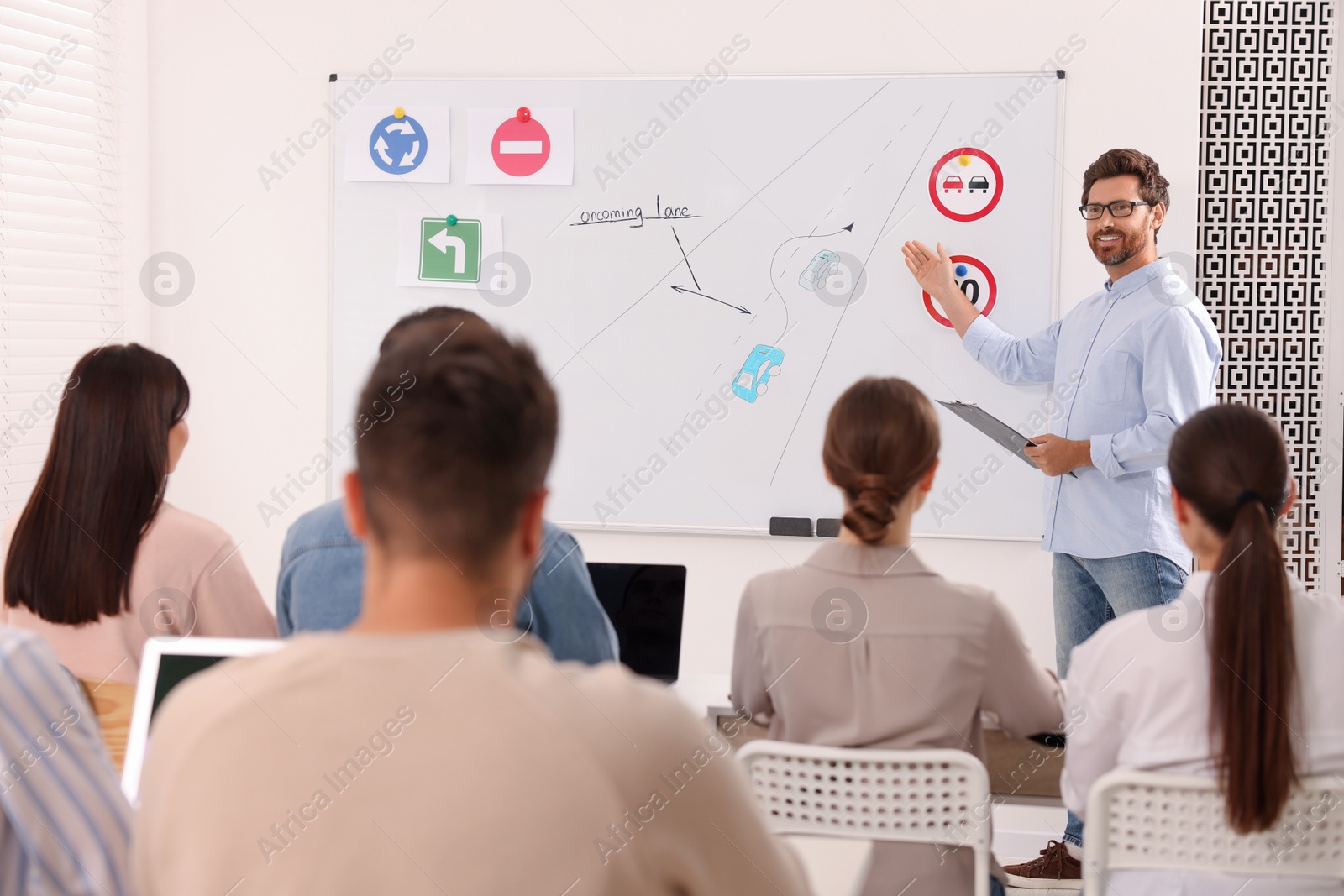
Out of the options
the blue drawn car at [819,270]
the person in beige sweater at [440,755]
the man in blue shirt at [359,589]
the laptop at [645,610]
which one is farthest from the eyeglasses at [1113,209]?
the person in beige sweater at [440,755]

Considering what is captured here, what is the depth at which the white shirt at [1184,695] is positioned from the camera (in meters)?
1.45

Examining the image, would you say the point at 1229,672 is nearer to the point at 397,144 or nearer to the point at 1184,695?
the point at 1184,695

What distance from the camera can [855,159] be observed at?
318 cm

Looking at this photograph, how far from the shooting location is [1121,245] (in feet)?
9.05

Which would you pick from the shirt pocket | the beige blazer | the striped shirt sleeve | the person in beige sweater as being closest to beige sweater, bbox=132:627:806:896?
the person in beige sweater

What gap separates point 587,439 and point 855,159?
3.73ft

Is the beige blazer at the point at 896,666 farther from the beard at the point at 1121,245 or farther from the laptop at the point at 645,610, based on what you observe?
the beard at the point at 1121,245

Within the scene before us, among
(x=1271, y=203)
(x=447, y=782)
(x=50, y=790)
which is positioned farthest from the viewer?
(x=1271, y=203)

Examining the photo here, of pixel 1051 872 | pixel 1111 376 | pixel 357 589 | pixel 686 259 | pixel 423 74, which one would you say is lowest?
pixel 1051 872

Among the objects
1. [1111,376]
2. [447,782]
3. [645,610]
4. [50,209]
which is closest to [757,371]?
[1111,376]

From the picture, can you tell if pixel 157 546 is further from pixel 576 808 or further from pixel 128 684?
pixel 576 808

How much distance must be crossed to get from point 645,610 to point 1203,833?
0.92 meters

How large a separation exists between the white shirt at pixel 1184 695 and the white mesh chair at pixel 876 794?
22cm

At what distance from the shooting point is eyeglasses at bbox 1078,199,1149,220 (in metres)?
2.75
